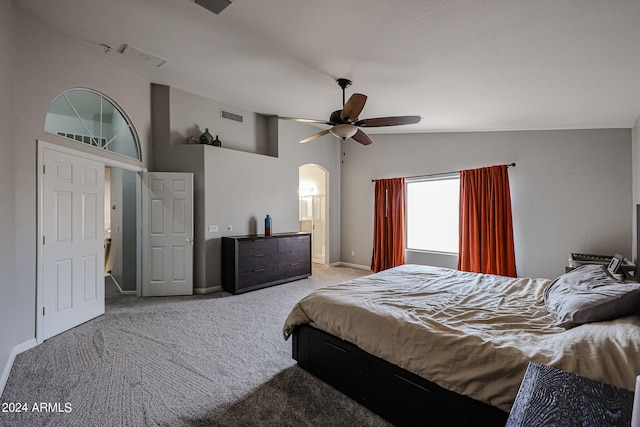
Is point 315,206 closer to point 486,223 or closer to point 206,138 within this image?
point 206,138

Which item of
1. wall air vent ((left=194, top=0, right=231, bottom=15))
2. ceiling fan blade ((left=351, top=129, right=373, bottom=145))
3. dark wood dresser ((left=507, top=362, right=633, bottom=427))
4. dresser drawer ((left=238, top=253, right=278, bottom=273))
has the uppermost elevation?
wall air vent ((left=194, top=0, right=231, bottom=15))

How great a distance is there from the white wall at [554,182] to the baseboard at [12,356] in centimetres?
568

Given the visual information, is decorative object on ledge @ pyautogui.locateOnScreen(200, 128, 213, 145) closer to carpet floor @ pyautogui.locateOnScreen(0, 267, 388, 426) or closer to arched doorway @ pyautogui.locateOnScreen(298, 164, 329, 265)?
carpet floor @ pyautogui.locateOnScreen(0, 267, 388, 426)

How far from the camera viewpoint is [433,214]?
5.64 meters

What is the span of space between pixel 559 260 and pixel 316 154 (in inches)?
187

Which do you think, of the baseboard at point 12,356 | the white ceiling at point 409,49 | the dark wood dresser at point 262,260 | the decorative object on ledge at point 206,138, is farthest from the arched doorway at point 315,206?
the baseboard at point 12,356

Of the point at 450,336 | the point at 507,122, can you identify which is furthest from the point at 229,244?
the point at 507,122

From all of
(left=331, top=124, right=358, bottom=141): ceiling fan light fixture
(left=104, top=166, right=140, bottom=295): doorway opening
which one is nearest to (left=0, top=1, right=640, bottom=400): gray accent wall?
(left=104, top=166, right=140, bottom=295): doorway opening

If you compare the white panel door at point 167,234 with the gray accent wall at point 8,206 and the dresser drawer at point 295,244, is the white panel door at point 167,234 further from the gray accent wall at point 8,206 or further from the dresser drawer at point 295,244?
the gray accent wall at point 8,206

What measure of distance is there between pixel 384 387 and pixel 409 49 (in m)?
2.71

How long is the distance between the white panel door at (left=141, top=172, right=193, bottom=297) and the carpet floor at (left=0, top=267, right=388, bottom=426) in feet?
2.80

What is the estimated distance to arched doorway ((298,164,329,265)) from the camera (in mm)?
7250

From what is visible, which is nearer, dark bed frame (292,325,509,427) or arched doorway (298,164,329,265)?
dark bed frame (292,325,509,427)

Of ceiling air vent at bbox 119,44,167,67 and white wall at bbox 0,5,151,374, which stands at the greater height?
ceiling air vent at bbox 119,44,167,67
